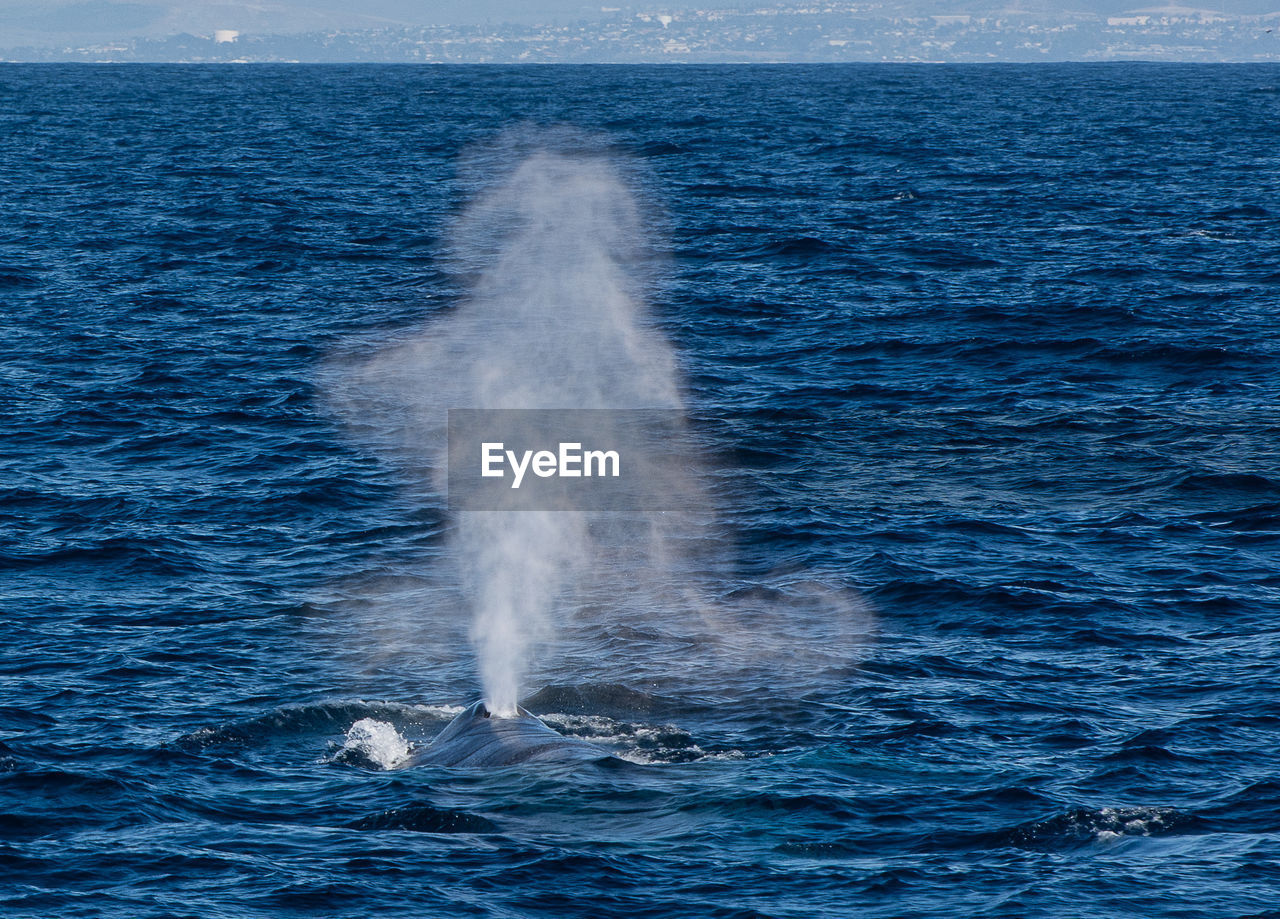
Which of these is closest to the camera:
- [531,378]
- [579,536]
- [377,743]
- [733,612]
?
[377,743]

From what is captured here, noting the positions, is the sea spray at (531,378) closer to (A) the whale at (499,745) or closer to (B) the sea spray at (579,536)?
(B) the sea spray at (579,536)

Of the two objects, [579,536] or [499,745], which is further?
[579,536]

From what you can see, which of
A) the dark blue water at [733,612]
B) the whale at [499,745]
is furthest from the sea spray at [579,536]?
the whale at [499,745]

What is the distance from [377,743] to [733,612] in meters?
10.5

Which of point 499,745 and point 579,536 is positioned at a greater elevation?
point 579,536

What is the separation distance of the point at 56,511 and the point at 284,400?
13540 millimetres

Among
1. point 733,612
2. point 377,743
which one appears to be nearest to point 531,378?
point 733,612

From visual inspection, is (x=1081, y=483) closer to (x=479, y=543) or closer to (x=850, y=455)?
(x=850, y=455)

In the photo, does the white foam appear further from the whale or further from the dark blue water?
the whale

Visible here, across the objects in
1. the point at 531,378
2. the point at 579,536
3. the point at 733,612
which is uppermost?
the point at 531,378

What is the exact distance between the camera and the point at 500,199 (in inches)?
4604

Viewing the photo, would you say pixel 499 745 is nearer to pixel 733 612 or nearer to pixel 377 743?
pixel 377 743

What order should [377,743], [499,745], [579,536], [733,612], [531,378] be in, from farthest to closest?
[531,378] → [579,536] → [733,612] → [377,743] → [499,745]

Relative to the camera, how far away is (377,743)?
32.0 m
